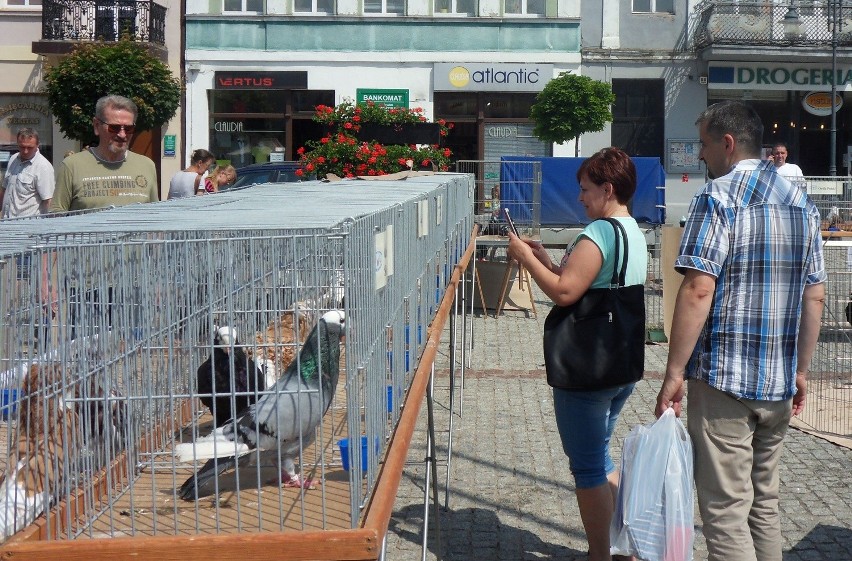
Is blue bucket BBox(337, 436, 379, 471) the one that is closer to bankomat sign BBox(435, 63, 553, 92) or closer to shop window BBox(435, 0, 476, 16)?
bankomat sign BBox(435, 63, 553, 92)

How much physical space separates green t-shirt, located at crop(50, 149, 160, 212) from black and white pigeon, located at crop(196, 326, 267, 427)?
338cm

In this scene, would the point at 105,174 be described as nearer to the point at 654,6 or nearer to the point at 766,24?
the point at 654,6

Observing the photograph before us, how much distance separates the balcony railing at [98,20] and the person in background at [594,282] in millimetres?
22304

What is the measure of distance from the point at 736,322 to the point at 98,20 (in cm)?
2385

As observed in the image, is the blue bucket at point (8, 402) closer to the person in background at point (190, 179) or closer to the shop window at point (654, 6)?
the person in background at point (190, 179)

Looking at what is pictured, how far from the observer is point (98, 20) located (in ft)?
83.3

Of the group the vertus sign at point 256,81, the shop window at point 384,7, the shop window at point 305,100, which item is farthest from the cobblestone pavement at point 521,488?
the shop window at point 384,7

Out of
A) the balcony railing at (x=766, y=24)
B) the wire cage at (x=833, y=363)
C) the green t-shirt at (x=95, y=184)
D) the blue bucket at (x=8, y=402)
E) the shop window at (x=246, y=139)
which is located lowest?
the wire cage at (x=833, y=363)

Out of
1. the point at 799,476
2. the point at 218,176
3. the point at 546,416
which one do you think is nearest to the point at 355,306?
the point at 799,476

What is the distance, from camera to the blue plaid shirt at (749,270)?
375 centimetres

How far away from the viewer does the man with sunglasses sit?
593cm

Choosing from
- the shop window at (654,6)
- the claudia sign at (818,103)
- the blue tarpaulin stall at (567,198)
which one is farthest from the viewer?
the shop window at (654,6)

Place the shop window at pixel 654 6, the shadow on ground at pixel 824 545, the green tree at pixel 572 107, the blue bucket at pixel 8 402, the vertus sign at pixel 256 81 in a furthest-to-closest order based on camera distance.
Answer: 1. the shop window at pixel 654 6
2. the vertus sign at pixel 256 81
3. the green tree at pixel 572 107
4. the shadow on ground at pixel 824 545
5. the blue bucket at pixel 8 402

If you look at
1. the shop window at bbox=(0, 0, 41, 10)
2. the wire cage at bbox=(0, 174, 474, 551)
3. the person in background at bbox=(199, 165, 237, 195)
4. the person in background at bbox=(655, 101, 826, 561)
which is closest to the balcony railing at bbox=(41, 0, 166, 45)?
the shop window at bbox=(0, 0, 41, 10)
